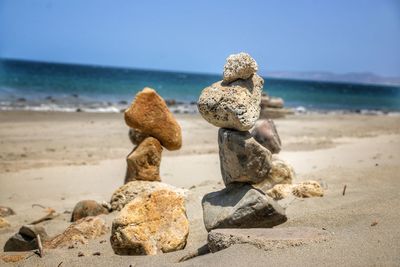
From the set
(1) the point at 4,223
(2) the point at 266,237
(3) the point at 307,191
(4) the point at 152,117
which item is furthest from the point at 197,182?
(2) the point at 266,237

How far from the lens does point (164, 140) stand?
708 centimetres

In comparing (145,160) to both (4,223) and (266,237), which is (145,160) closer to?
(4,223)

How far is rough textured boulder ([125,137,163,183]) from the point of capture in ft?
22.9

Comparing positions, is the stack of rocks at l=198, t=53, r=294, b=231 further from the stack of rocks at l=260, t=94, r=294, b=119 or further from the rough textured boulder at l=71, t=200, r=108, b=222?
the stack of rocks at l=260, t=94, r=294, b=119

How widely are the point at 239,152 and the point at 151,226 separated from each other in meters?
1.23

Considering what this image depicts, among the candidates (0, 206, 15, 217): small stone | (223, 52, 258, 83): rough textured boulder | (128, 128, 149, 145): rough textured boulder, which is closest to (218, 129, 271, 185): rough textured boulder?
(223, 52, 258, 83): rough textured boulder

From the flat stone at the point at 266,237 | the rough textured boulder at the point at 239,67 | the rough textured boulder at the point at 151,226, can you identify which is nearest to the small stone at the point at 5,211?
the rough textured boulder at the point at 151,226

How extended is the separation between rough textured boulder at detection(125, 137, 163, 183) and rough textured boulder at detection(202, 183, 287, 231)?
2270 mm

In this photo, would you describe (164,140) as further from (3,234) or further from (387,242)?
(387,242)

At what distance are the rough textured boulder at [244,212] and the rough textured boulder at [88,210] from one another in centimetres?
240

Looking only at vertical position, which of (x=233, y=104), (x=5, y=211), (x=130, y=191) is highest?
(x=233, y=104)

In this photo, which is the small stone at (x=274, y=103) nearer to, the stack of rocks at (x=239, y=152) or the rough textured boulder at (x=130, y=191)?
the rough textured boulder at (x=130, y=191)

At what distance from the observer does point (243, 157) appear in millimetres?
4793

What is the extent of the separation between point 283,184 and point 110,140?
30.0 feet
